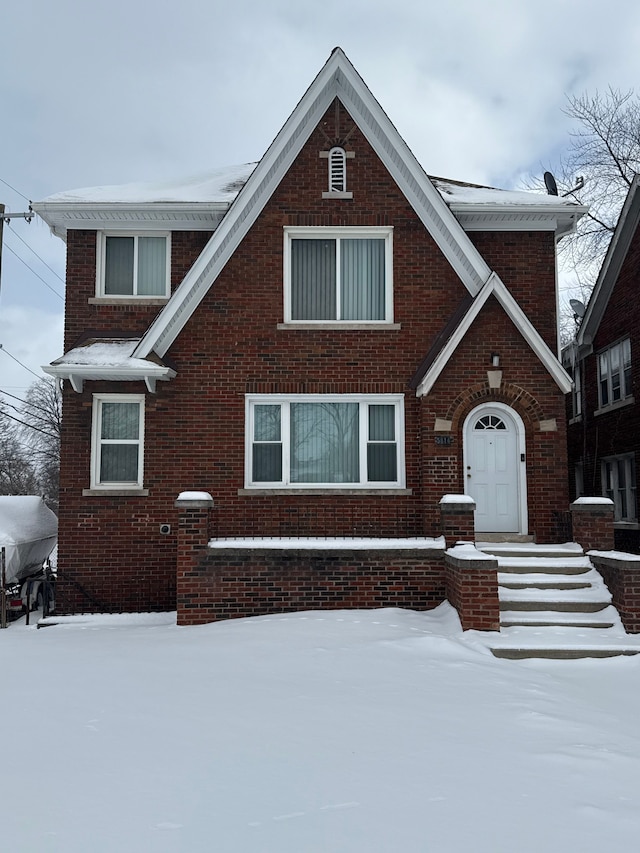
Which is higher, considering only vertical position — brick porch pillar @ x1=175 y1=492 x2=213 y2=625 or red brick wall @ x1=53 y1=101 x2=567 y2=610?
red brick wall @ x1=53 y1=101 x2=567 y2=610

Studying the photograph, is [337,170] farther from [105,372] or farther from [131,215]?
[105,372]

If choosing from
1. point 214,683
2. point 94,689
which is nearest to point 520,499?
point 214,683

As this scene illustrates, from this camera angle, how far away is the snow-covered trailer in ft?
44.1

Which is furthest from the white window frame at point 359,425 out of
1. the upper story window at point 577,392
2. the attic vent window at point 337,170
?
the upper story window at point 577,392

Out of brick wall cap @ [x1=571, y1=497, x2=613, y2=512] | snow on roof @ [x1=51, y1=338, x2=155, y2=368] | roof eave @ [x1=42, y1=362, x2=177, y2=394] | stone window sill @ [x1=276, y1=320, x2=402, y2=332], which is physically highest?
stone window sill @ [x1=276, y1=320, x2=402, y2=332]

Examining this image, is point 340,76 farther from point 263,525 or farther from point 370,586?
point 370,586

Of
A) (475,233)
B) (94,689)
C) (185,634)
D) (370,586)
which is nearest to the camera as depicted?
(94,689)

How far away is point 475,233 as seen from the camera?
1271 cm

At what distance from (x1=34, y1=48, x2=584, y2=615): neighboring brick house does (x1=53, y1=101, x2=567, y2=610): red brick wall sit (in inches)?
1.4

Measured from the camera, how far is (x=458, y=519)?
964 centimetres

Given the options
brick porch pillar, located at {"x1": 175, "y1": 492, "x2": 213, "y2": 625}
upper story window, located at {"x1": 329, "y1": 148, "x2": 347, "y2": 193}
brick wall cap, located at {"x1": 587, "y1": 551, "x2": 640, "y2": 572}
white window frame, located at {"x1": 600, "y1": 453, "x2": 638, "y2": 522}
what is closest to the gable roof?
white window frame, located at {"x1": 600, "y1": 453, "x2": 638, "y2": 522}

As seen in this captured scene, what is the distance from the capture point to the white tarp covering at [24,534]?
44.5ft

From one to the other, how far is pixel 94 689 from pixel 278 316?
7.48m

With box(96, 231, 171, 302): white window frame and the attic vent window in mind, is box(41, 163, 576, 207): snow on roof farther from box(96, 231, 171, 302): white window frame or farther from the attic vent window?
Answer: the attic vent window
